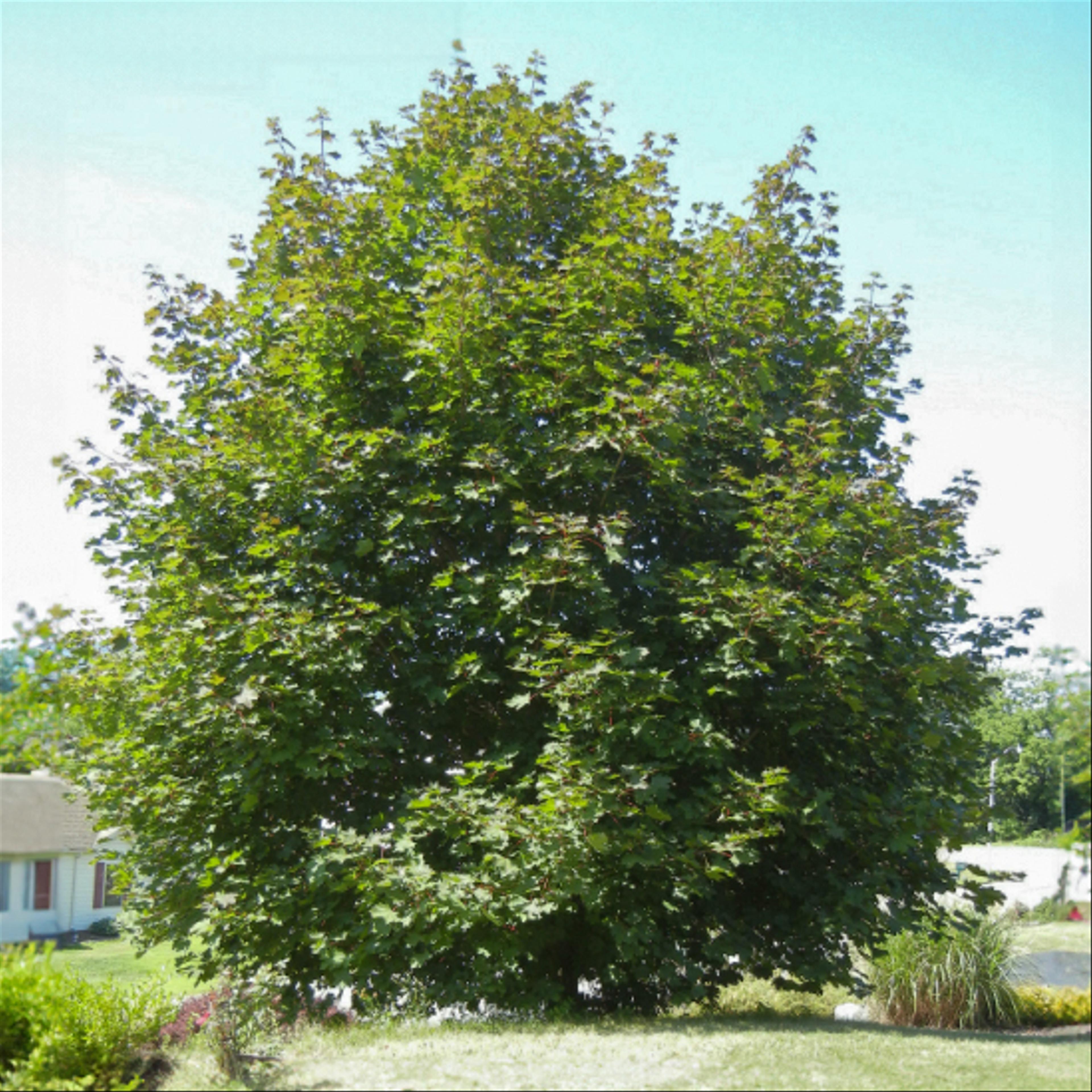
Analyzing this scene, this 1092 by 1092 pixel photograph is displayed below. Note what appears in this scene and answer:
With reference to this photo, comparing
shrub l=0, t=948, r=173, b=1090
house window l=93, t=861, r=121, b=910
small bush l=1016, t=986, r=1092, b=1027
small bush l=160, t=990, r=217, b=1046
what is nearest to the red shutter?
house window l=93, t=861, r=121, b=910

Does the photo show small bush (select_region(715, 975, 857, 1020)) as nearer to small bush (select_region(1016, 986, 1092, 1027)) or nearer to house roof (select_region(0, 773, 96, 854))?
small bush (select_region(1016, 986, 1092, 1027))

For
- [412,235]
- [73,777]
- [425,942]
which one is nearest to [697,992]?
[425,942]

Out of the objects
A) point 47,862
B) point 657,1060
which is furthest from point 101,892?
point 657,1060

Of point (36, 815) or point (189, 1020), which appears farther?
point (36, 815)

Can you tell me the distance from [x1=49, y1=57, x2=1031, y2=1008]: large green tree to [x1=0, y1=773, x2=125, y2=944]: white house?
34.1 inches

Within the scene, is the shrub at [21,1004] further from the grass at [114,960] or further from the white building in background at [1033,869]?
the grass at [114,960]

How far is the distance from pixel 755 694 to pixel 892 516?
Result: 1968 mm

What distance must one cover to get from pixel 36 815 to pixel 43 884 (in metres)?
12.1

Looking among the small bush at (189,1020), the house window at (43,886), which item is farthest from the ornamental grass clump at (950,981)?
the house window at (43,886)

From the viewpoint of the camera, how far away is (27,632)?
755 cm

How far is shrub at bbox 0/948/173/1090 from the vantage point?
6926mm

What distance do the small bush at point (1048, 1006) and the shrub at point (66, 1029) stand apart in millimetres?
8403

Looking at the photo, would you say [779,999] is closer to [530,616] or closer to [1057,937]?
[1057,937]

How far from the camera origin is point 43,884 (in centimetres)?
2309
